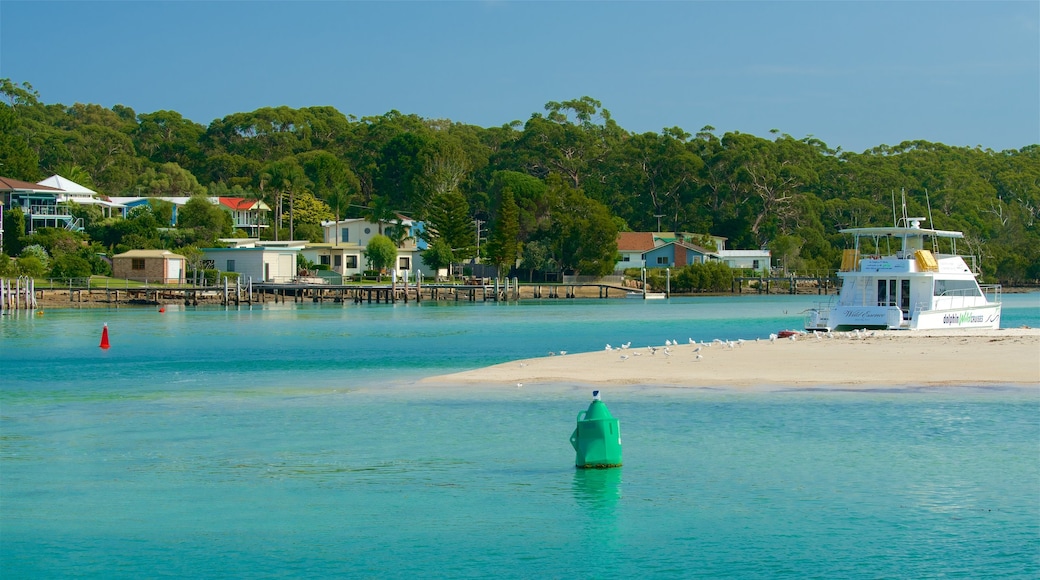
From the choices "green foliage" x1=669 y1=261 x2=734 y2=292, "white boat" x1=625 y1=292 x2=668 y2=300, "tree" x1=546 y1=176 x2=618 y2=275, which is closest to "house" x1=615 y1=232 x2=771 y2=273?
"green foliage" x1=669 y1=261 x2=734 y2=292

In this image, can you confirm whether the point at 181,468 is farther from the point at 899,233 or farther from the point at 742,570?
the point at 899,233

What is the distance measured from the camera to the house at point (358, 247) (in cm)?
10025

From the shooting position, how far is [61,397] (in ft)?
93.4

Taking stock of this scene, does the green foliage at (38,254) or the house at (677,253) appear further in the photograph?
the house at (677,253)

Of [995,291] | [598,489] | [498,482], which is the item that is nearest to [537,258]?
[995,291]

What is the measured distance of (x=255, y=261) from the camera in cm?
8944

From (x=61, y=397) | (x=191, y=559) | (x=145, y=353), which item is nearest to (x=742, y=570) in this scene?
(x=191, y=559)

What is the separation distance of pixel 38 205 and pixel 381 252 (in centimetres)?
2922

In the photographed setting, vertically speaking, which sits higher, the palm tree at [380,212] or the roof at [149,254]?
the palm tree at [380,212]

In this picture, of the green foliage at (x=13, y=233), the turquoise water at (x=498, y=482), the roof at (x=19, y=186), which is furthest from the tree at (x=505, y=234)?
the turquoise water at (x=498, y=482)

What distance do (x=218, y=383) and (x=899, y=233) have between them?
82.5ft

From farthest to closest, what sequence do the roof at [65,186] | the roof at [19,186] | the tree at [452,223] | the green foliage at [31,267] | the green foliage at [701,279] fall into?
the green foliage at [701,279]
the tree at [452,223]
the roof at [65,186]
the roof at [19,186]
the green foliage at [31,267]

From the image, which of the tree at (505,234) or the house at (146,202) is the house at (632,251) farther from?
the house at (146,202)

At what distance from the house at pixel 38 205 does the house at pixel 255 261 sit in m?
13.4
